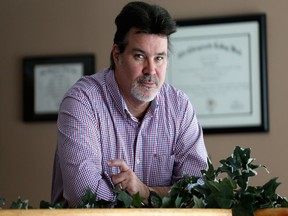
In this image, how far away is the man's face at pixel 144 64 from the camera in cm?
250

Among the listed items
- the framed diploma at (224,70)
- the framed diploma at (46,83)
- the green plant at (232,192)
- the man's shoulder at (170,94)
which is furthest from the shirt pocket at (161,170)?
the framed diploma at (46,83)

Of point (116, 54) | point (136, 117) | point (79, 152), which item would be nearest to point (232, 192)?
point (79, 152)

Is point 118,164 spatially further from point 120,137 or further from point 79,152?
point 120,137

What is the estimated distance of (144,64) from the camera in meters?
2.53

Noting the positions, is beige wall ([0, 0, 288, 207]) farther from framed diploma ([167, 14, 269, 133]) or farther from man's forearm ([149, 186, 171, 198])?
man's forearm ([149, 186, 171, 198])

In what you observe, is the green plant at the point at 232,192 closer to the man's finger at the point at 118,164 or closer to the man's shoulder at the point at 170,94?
the man's finger at the point at 118,164

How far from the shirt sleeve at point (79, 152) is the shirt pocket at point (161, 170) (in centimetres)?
21

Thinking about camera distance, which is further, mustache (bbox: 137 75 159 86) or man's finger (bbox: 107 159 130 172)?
mustache (bbox: 137 75 159 86)

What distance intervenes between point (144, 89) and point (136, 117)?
0.14 m

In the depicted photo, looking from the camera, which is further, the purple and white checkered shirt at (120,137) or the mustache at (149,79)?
the mustache at (149,79)

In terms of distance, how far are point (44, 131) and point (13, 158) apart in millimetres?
276

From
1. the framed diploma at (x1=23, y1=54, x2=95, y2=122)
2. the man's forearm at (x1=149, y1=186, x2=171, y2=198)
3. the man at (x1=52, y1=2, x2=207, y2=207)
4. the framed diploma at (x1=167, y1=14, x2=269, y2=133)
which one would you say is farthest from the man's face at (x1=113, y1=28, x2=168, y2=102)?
the framed diploma at (x1=23, y1=54, x2=95, y2=122)

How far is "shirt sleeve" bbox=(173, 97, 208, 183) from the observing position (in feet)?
8.16

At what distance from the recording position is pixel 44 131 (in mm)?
4426
